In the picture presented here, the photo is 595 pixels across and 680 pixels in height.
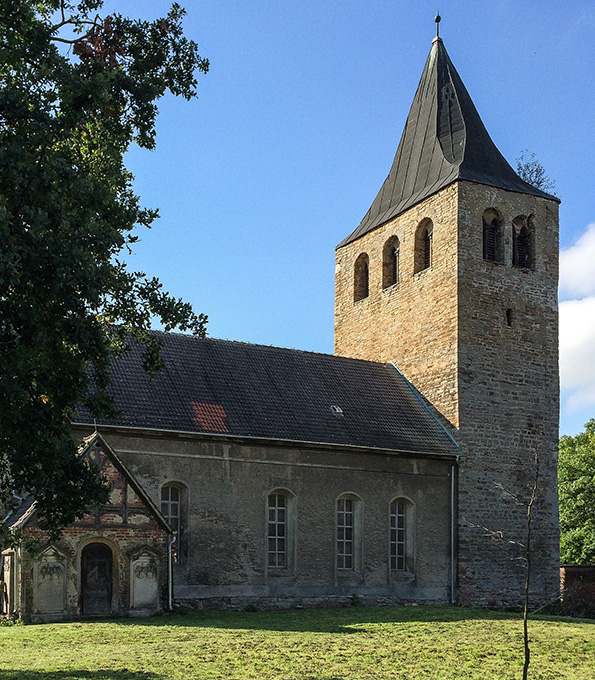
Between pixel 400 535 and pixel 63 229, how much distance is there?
1675 centimetres

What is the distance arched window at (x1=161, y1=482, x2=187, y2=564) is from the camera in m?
21.5

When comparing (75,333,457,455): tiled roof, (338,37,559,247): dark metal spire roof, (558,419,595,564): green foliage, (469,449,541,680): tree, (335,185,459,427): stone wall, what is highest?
(338,37,559,247): dark metal spire roof

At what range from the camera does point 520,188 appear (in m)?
29.3

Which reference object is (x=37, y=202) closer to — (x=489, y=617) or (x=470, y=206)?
(x=489, y=617)

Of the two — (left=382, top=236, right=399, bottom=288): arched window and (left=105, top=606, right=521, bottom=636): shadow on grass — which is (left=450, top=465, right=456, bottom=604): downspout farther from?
(left=382, top=236, right=399, bottom=288): arched window

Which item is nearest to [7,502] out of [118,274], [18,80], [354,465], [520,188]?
[118,274]

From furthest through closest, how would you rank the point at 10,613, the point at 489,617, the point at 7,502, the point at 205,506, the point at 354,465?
1. the point at 354,465
2. the point at 205,506
3. the point at 489,617
4. the point at 10,613
5. the point at 7,502

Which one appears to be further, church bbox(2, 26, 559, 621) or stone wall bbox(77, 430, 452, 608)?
stone wall bbox(77, 430, 452, 608)

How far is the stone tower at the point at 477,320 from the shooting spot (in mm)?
26334

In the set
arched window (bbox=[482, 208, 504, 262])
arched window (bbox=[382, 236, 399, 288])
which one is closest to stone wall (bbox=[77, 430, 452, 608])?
arched window (bbox=[482, 208, 504, 262])

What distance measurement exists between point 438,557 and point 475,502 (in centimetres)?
194

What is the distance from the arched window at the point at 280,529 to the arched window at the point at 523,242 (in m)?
11.2

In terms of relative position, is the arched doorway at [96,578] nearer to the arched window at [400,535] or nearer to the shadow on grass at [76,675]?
the shadow on grass at [76,675]

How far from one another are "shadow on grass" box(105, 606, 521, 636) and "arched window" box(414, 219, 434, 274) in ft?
38.5
